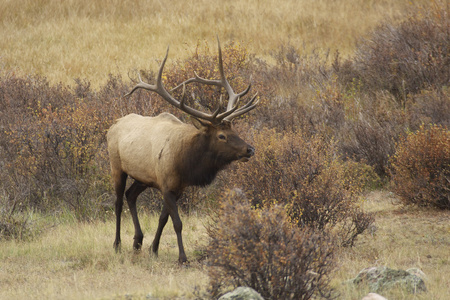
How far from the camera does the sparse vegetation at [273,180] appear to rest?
5016 millimetres

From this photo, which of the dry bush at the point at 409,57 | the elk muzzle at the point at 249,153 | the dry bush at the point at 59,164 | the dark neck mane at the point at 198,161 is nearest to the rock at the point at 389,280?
the elk muzzle at the point at 249,153

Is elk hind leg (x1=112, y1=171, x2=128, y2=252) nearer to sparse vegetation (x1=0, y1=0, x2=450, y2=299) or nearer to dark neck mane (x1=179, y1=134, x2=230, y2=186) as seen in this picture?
sparse vegetation (x1=0, y1=0, x2=450, y2=299)

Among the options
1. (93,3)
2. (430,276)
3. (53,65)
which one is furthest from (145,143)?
Answer: (93,3)

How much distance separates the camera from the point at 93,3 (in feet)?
82.9

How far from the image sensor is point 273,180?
283 inches

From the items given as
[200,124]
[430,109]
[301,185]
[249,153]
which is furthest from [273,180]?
[430,109]

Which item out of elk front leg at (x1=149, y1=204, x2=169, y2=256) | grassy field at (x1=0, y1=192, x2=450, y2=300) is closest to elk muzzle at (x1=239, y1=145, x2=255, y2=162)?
elk front leg at (x1=149, y1=204, x2=169, y2=256)

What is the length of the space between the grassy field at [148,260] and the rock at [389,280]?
3.6 inches

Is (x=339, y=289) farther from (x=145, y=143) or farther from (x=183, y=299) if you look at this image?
(x=145, y=143)

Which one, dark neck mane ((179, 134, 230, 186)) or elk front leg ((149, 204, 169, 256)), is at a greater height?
dark neck mane ((179, 134, 230, 186))

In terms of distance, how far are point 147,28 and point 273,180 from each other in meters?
16.7

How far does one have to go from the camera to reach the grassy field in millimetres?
5340

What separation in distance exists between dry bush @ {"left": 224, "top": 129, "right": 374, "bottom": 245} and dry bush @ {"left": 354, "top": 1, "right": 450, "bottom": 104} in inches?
246

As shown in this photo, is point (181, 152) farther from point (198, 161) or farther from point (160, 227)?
point (160, 227)
